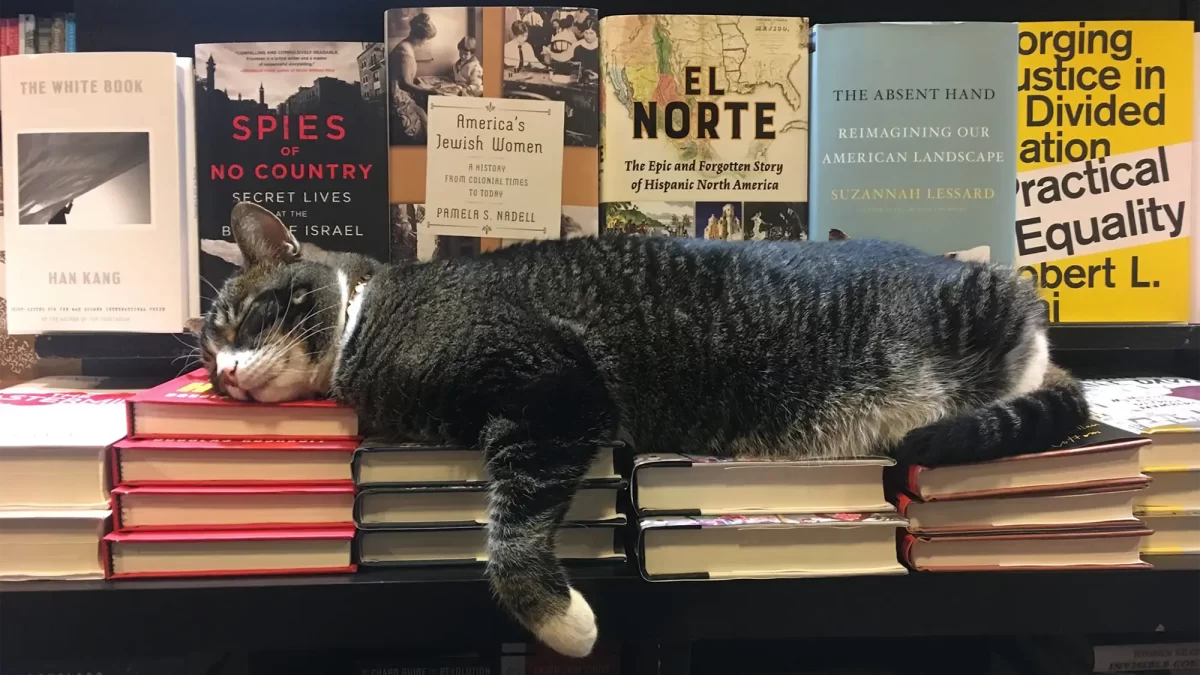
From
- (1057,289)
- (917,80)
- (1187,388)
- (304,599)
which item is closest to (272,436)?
(304,599)

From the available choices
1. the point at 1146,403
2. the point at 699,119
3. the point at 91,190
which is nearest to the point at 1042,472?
the point at 1146,403

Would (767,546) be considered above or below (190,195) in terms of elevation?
below

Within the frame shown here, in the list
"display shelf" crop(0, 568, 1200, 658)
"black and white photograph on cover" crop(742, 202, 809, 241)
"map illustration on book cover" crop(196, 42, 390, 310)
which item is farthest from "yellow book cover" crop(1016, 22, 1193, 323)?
"map illustration on book cover" crop(196, 42, 390, 310)

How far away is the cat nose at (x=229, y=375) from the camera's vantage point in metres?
0.80

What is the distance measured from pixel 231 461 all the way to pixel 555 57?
69 centimetres

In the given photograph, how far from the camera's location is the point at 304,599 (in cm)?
75

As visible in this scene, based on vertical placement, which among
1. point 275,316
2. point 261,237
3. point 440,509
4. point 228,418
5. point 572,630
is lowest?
point 572,630

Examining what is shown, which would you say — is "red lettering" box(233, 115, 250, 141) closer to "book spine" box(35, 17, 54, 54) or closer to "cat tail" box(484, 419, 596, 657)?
"book spine" box(35, 17, 54, 54)

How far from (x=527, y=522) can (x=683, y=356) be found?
28 cm

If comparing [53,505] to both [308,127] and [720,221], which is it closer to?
[308,127]

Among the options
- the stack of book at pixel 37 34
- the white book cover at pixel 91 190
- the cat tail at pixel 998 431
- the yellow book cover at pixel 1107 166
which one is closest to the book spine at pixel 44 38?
the stack of book at pixel 37 34

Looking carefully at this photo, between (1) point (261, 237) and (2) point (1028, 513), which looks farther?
(1) point (261, 237)

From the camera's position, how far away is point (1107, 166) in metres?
1.06

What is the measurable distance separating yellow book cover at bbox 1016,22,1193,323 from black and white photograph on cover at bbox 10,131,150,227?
128 cm
